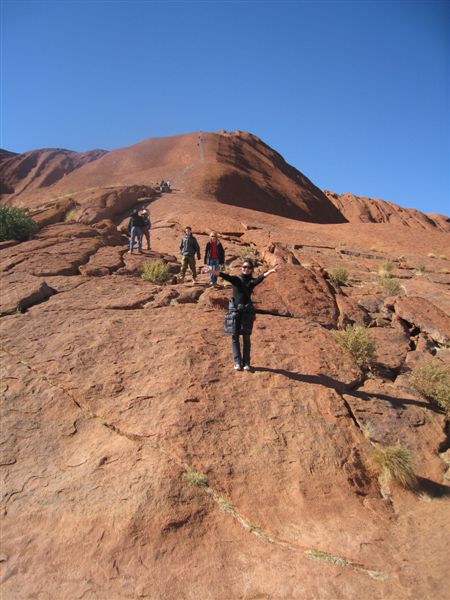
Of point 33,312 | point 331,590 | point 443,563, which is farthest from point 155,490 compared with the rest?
point 33,312

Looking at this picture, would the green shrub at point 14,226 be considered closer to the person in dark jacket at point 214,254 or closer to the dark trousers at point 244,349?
the person in dark jacket at point 214,254

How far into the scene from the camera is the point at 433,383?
20.8 feet

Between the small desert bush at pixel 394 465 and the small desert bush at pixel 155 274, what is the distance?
647 cm

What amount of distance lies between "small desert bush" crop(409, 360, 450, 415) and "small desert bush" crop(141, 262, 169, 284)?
235 inches

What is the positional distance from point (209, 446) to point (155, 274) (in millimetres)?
5865

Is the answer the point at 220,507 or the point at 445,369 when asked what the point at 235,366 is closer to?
the point at 220,507

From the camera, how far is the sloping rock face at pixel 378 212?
6681 cm

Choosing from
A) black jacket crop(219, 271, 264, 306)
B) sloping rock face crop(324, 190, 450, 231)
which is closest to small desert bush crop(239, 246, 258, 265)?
black jacket crop(219, 271, 264, 306)

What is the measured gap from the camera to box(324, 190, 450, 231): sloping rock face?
6681cm

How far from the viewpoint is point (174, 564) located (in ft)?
11.8

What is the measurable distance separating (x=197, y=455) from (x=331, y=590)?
1877 mm

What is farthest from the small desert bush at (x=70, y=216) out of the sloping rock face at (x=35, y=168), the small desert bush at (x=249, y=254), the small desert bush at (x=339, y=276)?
the sloping rock face at (x=35, y=168)

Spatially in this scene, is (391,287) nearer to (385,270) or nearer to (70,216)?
(385,270)

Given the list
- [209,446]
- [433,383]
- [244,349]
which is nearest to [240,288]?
[244,349]
